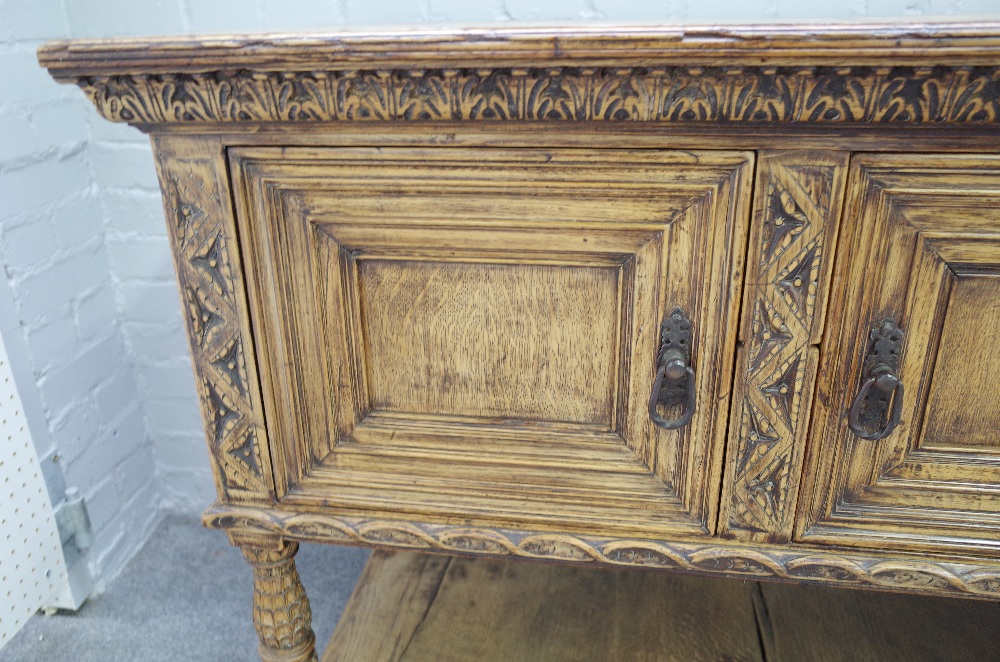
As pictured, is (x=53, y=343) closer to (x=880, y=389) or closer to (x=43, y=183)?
(x=43, y=183)

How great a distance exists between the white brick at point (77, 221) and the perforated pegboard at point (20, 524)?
187mm

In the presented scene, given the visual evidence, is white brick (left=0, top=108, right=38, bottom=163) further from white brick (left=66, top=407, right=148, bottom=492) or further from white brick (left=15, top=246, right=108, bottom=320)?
white brick (left=66, top=407, right=148, bottom=492)

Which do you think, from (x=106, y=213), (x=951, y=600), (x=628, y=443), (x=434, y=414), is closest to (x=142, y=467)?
(x=106, y=213)

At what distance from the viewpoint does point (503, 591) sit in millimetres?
1066

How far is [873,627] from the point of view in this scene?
997mm

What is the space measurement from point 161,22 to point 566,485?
0.85m

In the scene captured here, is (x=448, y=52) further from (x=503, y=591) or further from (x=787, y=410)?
(x=503, y=591)

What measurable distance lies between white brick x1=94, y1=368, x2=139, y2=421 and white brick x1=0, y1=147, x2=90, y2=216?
29 cm

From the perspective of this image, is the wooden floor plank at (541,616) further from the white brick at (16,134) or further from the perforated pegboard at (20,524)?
the white brick at (16,134)

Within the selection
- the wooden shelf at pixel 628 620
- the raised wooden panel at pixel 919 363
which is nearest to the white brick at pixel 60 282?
the wooden shelf at pixel 628 620

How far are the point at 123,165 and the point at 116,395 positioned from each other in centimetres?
36

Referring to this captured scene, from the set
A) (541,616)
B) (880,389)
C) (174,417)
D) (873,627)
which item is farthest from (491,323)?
(174,417)

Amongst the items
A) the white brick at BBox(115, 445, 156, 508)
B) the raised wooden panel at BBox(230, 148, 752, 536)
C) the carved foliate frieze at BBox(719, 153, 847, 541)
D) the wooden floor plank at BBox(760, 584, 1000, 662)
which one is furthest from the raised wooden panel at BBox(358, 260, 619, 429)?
the white brick at BBox(115, 445, 156, 508)

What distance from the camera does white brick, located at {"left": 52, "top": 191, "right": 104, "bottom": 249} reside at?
3.49 ft
